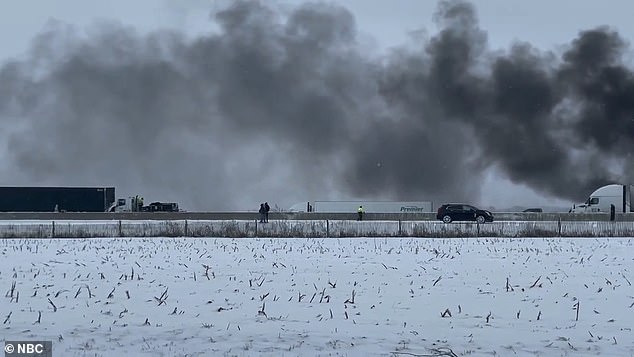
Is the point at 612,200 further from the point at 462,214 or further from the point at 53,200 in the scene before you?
the point at 53,200

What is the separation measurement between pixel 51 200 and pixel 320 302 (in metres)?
51.9

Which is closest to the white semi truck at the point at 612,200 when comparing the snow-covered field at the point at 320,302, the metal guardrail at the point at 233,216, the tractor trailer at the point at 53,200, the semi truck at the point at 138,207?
the metal guardrail at the point at 233,216

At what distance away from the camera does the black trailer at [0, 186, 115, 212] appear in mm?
57938

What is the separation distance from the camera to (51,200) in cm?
5806

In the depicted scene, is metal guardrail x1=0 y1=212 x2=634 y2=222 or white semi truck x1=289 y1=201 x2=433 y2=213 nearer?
metal guardrail x1=0 y1=212 x2=634 y2=222

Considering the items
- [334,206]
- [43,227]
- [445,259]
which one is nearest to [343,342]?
[445,259]

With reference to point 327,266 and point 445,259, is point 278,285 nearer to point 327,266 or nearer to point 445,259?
point 327,266

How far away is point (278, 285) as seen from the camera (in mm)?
12930

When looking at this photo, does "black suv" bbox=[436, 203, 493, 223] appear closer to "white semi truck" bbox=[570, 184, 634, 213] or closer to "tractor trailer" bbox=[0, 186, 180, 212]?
"white semi truck" bbox=[570, 184, 634, 213]

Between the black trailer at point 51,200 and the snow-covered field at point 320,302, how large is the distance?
4122 centimetres

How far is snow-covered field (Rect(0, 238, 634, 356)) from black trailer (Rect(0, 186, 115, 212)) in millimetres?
41218

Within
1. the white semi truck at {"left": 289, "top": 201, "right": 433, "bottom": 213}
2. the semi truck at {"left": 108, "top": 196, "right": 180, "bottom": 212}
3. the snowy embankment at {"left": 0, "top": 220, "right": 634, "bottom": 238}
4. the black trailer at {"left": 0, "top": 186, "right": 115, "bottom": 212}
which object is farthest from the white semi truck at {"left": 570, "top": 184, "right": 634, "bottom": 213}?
the black trailer at {"left": 0, "top": 186, "right": 115, "bottom": 212}

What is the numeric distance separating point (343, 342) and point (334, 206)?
2202 inches

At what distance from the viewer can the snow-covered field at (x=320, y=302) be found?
8.48 metres
